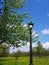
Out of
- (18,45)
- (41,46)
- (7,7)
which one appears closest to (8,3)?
(7,7)

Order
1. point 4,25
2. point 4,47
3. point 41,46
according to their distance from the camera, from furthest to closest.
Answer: point 41,46 < point 4,47 < point 4,25

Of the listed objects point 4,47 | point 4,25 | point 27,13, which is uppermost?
point 27,13

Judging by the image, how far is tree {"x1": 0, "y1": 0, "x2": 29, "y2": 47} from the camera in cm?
3398

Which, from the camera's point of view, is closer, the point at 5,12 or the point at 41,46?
the point at 5,12

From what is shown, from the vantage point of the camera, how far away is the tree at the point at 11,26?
3398 centimetres

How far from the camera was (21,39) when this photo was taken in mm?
35438

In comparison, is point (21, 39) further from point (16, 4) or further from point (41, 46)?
point (41, 46)

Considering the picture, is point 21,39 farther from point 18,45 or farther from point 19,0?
point 19,0

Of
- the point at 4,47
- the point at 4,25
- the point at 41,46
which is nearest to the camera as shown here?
the point at 4,25

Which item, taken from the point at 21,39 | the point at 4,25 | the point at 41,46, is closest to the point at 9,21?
the point at 4,25

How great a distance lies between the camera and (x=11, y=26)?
34.8m

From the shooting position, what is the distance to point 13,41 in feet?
114

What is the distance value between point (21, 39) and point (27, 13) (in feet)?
13.4

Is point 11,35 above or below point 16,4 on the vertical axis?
below
